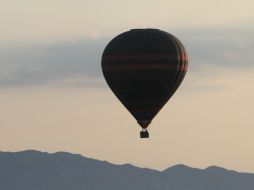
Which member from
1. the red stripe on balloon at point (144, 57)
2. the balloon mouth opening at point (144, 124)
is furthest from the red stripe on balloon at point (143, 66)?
the balloon mouth opening at point (144, 124)

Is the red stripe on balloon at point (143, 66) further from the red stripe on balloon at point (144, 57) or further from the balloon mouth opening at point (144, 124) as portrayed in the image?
the balloon mouth opening at point (144, 124)

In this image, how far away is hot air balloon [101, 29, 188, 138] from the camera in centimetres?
12900

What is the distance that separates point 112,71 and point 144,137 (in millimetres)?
9948

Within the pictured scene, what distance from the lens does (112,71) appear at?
426 feet

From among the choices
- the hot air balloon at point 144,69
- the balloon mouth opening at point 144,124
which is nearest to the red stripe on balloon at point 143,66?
the hot air balloon at point 144,69

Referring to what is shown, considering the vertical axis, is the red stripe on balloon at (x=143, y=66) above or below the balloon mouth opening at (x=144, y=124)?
above

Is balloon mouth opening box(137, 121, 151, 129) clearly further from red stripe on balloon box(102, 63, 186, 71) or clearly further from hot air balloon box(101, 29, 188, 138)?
red stripe on balloon box(102, 63, 186, 71)

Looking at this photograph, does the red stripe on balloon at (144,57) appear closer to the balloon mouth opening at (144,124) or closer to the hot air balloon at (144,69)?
the hot air balloon at (144,69)

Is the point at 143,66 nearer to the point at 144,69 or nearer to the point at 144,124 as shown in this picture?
the point at 144,69

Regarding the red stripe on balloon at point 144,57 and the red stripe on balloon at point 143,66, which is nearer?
the red stripe on balloon at point 143,66

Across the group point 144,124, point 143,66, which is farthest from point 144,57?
point 144,124

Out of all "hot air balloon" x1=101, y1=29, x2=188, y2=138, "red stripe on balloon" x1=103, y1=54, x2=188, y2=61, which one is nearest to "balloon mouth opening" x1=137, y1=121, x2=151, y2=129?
"hot air balloon" x1=101, y1=29, x2=188, y2=138

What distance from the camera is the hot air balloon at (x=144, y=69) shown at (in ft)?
423

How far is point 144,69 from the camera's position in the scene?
129 metres
